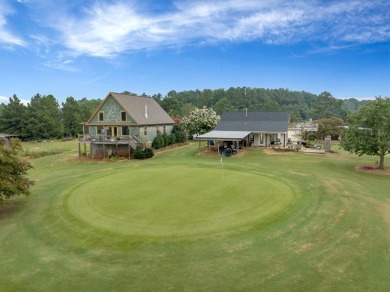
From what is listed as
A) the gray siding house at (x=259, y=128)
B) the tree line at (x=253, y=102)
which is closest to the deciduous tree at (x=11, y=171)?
the gray siding house at (x=259, y=128)

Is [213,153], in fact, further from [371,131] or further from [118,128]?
[371,131]

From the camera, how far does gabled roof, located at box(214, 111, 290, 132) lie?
4175 cm

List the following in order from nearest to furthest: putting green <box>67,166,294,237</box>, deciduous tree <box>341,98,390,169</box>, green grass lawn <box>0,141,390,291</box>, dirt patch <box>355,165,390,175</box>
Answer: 1. green grass lawn <box>0,141,390,291</box>
2. putting green <box>67,166,294,237</box>
3. deciduous tree <box>341,98,390,169</box>
4. dirt patch <box>355,165,390,175</box>

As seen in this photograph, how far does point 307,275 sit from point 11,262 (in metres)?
10.6

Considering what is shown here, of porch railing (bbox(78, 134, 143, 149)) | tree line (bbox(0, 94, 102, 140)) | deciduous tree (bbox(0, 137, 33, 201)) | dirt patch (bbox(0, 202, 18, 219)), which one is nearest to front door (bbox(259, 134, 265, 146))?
porch railing (bbox(78, 134, 143, 149))

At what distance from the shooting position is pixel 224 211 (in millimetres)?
14781

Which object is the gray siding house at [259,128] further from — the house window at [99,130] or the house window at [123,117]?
the house window at [99,130]

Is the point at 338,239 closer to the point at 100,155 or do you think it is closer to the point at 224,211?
the point at 224,211

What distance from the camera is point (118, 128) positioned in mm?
38625

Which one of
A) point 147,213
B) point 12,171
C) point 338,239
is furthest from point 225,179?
point 12,171

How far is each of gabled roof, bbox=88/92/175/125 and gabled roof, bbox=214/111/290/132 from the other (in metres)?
9.17

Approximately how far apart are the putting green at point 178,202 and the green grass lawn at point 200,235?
6 centimetres

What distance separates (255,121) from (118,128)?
20451 mm

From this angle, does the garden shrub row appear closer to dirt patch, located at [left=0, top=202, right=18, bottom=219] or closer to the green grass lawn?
the green grass lawn
